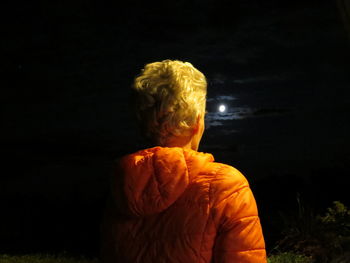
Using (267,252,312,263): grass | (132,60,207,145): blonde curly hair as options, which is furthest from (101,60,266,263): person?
(267,252,312,263): grass

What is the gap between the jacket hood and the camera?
2.01 meters

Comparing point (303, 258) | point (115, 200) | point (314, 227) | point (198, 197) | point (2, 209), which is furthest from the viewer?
point (2, 209)

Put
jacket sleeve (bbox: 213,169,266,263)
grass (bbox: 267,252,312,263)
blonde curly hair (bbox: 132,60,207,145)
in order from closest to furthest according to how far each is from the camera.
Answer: jacket sleeve (bbox: 213,169,266,263) → blonde curly hair (bbox: 132,60,207,145) → grass (bbox: 267,252,312,263)

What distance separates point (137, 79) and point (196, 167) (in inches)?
17.2

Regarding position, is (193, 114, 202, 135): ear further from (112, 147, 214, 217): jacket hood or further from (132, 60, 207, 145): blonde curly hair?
(112, 147, 214, 217): jacket hood

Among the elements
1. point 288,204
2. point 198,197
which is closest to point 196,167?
point 198,197

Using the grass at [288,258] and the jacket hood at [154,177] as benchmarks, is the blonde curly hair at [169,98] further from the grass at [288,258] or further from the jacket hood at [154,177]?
the grass at [288,258]

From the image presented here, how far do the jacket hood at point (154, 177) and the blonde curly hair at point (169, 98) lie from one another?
10cm

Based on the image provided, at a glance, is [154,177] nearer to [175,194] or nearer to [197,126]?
[175,194]

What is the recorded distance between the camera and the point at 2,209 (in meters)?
13.0

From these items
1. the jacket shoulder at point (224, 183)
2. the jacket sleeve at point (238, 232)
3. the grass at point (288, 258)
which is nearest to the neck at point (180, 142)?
the jacket shoulder at point (224, 183)

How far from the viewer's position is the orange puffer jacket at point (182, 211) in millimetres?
1957

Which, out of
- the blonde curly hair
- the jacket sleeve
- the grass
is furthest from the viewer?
the grass

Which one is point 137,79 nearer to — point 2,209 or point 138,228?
point 138,228
